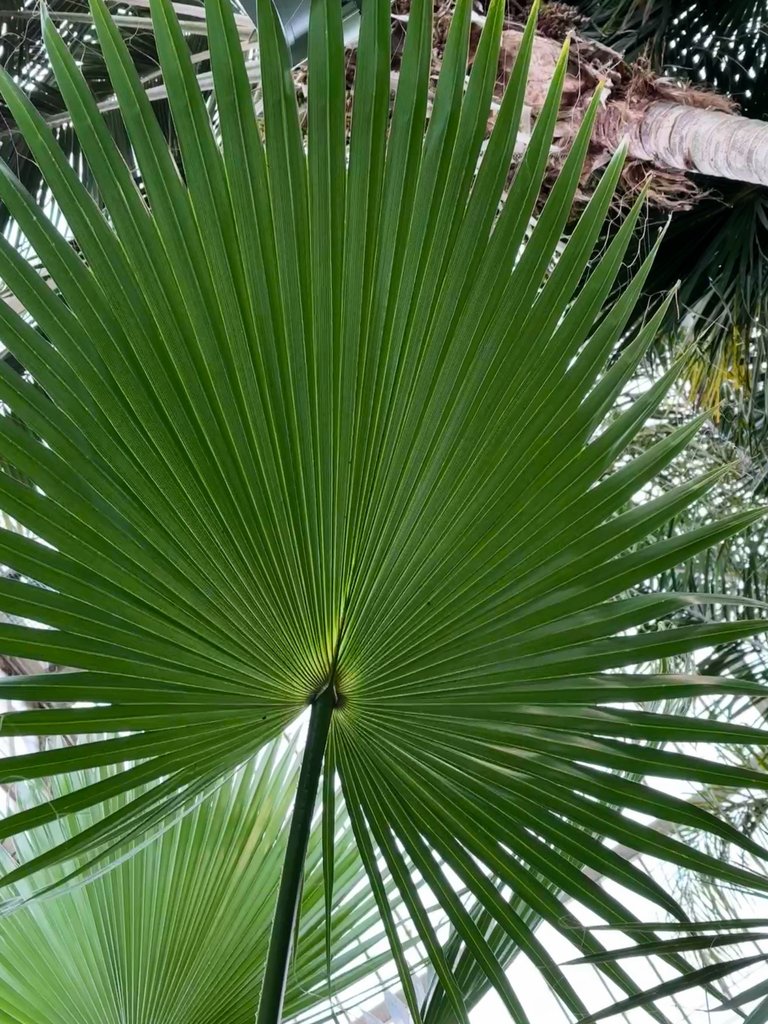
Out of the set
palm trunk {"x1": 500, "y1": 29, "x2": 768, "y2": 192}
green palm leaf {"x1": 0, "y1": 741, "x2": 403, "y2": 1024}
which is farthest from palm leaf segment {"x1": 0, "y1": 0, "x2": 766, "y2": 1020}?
palm trunk {"x1": 500, "y1": 29, "x2": 768, "y2": 192}

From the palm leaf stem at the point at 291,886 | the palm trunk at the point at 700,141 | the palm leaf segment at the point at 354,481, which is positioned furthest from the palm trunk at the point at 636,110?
the palm leaf stem at the point at 291,886

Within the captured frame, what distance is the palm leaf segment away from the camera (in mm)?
698

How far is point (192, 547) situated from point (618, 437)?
0.38m

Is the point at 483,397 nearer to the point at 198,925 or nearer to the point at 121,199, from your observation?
the point at 121,199

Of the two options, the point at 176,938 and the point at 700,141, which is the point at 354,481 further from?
the point at 700,141

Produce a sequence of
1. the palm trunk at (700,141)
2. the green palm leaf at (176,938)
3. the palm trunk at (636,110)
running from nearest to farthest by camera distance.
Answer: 1. the green palm leaf at (176,938)
2. the palm trunk at (700,141)
3. the palm trunk at (636,110)

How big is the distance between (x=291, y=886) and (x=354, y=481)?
33 cm

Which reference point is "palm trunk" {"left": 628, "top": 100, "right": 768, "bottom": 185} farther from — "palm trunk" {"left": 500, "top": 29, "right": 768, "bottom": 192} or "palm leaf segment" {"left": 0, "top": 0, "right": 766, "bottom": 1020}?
"palm leaf segment" {"left": 0, "top": 0, "right": 766, "bottom": 1020}

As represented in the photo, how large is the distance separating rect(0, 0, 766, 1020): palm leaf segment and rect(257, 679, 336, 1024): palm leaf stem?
0.01 m

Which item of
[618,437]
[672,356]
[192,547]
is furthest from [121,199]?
[672,356]

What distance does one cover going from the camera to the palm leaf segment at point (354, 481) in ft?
2.29

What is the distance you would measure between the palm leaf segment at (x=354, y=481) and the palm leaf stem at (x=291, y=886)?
15 millimetres

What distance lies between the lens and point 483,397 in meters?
0.77

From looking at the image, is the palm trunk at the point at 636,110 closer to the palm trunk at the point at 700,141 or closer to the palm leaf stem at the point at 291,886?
the palm trunk at the point at 700,141
